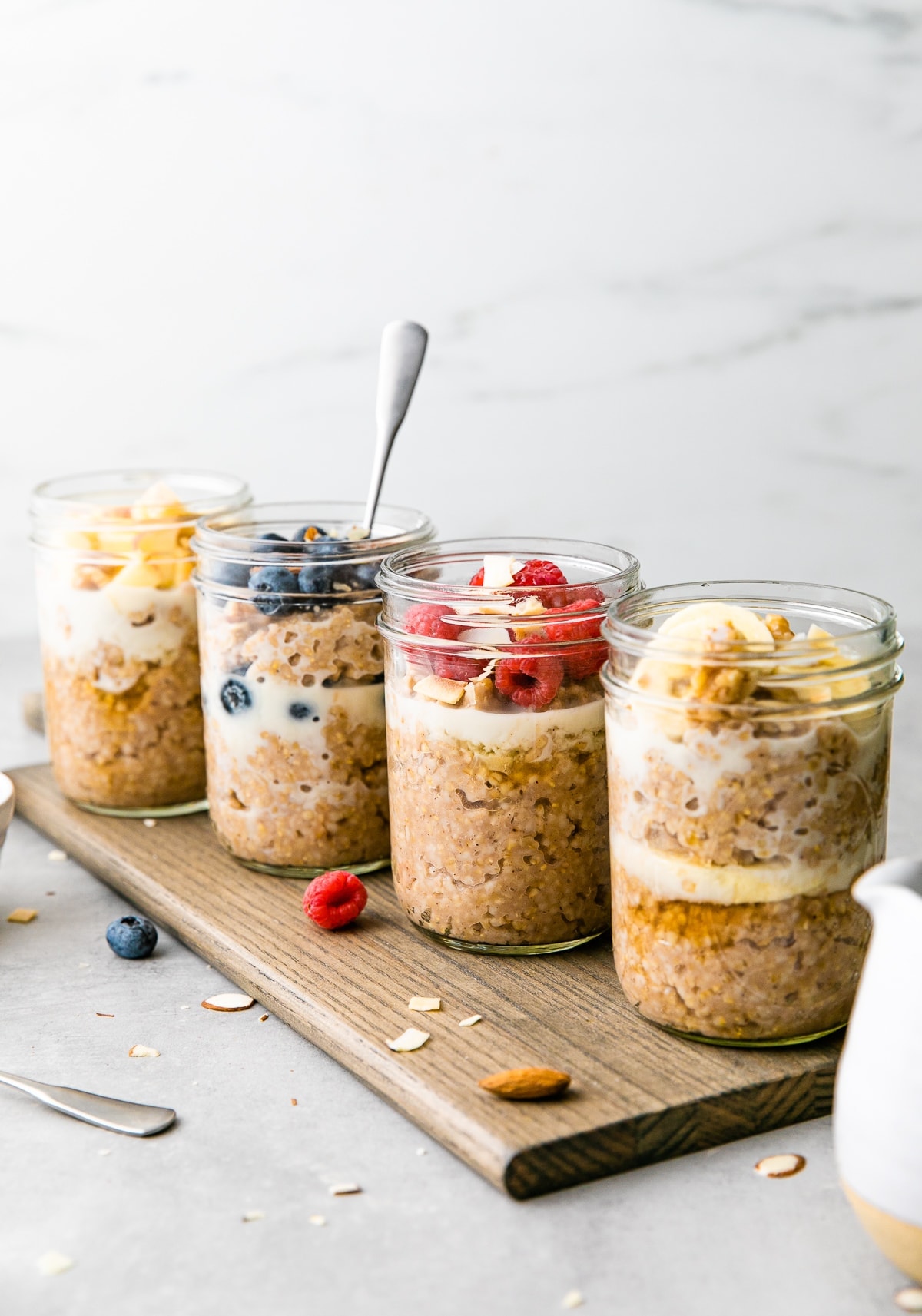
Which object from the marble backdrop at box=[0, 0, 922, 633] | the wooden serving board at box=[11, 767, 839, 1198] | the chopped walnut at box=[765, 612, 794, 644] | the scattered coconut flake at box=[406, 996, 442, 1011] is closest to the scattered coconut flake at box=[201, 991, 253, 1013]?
the wooden serving board at box=[11, 767, 839, 1198]

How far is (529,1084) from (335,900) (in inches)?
12.8

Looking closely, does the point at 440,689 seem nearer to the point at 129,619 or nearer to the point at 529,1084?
the point at 529,1084

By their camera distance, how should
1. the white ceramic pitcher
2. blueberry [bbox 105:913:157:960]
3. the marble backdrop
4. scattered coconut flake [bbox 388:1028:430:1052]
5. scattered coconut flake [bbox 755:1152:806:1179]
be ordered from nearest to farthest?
the white ceramic pitcher
scattered coconut flake [bbox 755:1152:806:1179]
scattered coconut flake [bbox 388:1028:430:1052]
blueberry [bbox 105:913:157:960]
the marble backdrop

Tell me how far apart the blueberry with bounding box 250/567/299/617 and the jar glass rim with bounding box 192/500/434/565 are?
0.02m

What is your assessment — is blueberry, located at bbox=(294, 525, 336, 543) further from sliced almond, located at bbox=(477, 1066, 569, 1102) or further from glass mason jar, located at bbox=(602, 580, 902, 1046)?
sliced almond, located at bbox=(477, 1066, 569, 1102)

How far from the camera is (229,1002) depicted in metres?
1.16

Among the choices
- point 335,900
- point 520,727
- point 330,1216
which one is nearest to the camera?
point 330,1216

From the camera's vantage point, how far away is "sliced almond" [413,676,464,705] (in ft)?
3.65

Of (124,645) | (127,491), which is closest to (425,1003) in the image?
(124,645)

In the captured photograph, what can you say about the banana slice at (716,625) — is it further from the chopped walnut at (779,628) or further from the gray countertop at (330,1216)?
the gray countertop at (330,1216)

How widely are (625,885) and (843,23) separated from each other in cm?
179

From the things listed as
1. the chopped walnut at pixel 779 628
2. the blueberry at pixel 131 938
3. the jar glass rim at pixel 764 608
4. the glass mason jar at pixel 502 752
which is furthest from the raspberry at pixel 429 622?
the blueberry at pixel 131 938

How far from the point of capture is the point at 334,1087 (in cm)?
103

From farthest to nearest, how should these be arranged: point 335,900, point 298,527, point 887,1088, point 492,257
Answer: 1. point 492,257
2. point 298,527
3. point 335,900
4. point 887,1088
